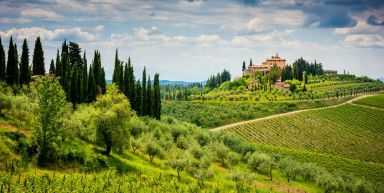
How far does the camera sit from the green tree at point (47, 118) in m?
44.6

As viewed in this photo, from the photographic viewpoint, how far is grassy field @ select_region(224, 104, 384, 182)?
87856 millimetres

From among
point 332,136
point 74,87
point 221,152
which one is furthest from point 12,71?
point 332,136

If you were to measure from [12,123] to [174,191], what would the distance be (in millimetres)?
23579

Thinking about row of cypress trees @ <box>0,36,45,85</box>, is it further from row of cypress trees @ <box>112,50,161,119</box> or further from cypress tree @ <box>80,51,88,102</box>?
row of cypress trees @ <box>112,50,161,119</box>

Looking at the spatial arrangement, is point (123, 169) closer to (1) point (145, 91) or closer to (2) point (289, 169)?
(2) point (289, 169)

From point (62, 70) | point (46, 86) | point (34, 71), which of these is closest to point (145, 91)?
point (62, 70)

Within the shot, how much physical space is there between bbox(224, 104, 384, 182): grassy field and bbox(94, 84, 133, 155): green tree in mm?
50216

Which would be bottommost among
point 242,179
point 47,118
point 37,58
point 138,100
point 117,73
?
point 242,179

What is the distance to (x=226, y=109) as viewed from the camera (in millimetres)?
148250

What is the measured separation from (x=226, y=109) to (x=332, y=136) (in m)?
44.5

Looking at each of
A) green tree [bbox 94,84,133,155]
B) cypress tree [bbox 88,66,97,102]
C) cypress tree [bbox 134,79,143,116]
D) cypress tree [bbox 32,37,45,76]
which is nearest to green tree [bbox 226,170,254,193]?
green tree [bbox 94,84,133,155]

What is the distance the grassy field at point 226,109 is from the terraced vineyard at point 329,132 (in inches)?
376

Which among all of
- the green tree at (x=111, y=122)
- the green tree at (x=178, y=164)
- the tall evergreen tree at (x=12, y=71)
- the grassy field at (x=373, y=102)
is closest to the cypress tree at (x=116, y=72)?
the tall evergreen tree at (x=12, y=71)

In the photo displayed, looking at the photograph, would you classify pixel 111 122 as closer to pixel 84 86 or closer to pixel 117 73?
pixel 84 86
